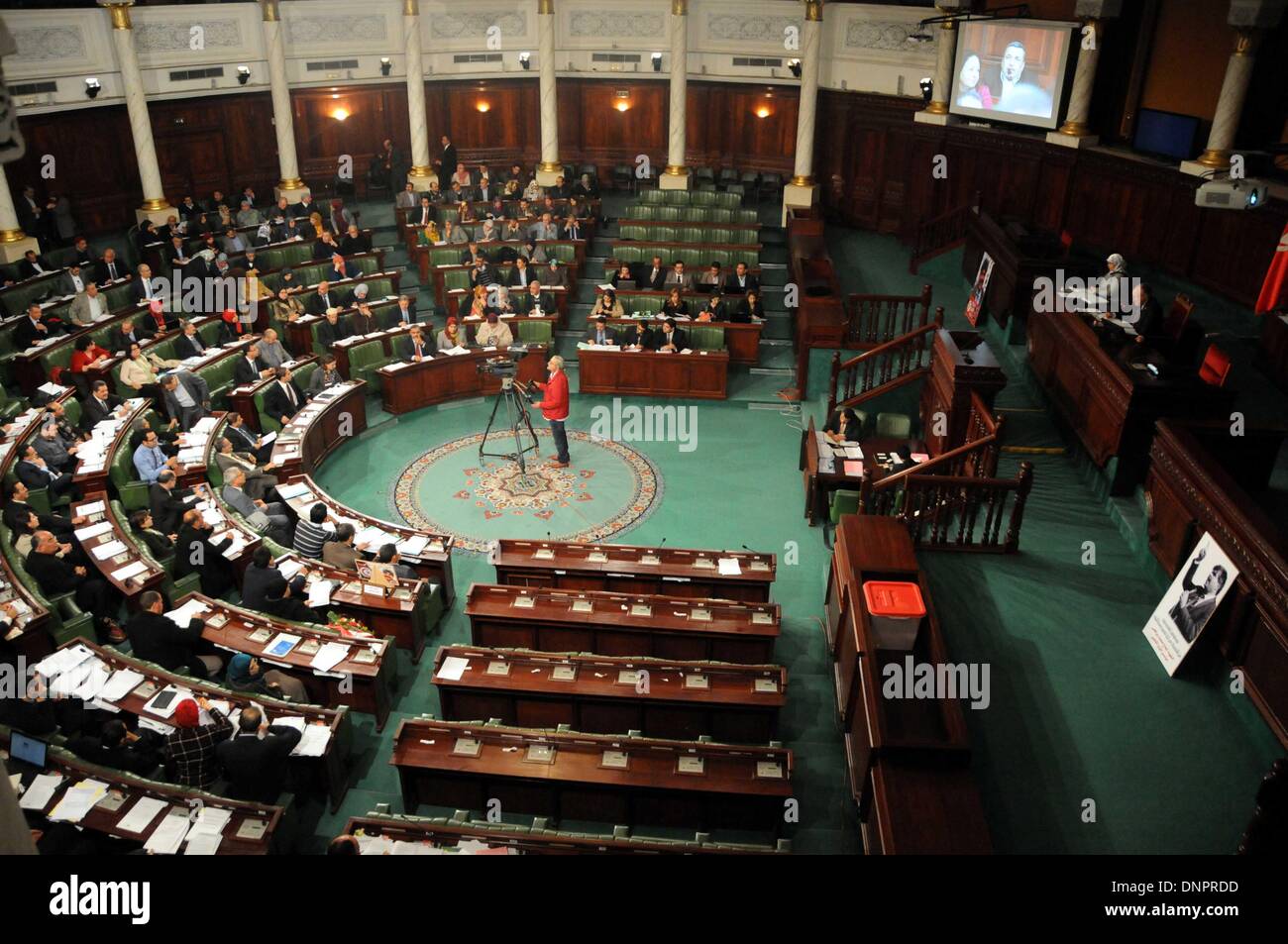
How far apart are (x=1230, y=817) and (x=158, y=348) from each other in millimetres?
12743

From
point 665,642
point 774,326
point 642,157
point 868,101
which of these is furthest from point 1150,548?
point 642,157

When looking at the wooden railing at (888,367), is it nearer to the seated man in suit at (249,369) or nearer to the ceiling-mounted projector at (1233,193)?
the ceiling-mounted projector at (1233,193)

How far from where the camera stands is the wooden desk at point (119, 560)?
8633 mm

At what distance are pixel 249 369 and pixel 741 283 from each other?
7.46 m

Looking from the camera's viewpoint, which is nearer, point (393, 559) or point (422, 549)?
point (393, 559)

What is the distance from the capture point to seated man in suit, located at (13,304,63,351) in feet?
41.5

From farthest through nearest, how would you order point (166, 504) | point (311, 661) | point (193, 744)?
1. point (166, 504)
2. point (311, 661)
3. point (193, 744)

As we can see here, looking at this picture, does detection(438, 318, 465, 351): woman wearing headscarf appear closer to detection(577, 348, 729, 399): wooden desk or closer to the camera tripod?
the camera tripod

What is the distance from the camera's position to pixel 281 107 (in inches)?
748

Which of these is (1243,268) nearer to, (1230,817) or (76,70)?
(1230,817)

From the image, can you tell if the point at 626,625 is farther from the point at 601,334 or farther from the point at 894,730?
the point at 601,334

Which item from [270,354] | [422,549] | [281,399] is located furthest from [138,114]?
[422,549]

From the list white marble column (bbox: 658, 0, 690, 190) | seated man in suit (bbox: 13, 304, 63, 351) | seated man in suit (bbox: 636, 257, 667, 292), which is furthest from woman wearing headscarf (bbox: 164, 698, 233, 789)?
white marble column (bbox: 658, 0, 690, 190)

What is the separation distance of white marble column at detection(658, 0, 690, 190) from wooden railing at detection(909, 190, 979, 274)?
530 centimetres
